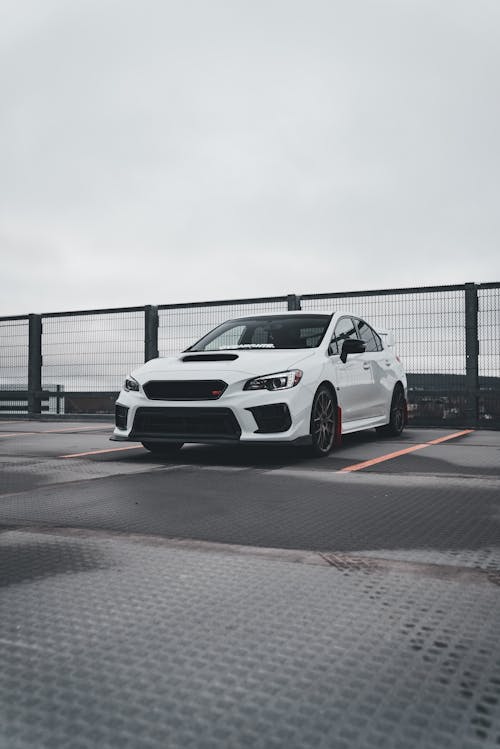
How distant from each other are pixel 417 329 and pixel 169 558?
31.9 ft

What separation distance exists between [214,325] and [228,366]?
7.04 metres

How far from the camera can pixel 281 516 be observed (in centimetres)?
385

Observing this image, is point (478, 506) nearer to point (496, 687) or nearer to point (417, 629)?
point (417, 629)

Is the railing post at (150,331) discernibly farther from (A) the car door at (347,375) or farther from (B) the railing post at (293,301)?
(A) the car door at (347,375)

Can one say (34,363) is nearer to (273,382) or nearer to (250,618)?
(273,382)

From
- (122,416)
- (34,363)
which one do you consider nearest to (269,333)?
(122,416)

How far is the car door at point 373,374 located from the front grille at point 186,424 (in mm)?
2126

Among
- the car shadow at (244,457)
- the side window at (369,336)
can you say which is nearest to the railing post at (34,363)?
the car shadow at (244,457)

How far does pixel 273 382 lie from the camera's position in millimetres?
6293

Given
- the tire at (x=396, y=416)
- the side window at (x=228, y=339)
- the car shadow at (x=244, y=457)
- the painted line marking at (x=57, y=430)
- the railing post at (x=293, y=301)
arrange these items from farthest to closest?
the railing post at (x=293, y=301), the painted line marking at (x=57, y=430), the tire at (x=396, y=416), the side window at (x=228, y=339), the car shadow at (x=244, y=457)

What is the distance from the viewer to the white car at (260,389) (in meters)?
6.22

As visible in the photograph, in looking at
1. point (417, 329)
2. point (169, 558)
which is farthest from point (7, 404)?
point (169, 558)

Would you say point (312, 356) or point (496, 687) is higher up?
point (312, 356)

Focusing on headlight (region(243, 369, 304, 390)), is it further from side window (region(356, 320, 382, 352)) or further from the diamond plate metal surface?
the diamond plate metal surface
